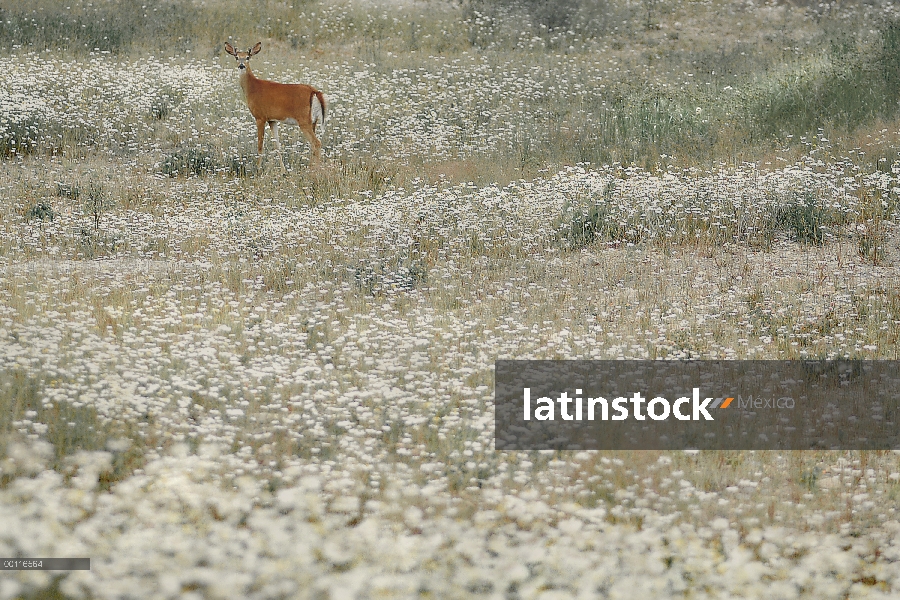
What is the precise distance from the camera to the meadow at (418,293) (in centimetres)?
512

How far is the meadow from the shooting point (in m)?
5.12

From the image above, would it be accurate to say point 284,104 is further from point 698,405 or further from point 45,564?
point 45,564

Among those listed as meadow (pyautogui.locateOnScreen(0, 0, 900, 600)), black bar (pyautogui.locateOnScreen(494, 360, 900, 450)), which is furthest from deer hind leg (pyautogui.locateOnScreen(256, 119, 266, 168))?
black bar (pyautogui.locateOnScreen(494, 360, 900, 450))

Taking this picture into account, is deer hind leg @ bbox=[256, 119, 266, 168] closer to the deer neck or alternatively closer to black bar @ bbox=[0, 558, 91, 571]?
the deer neck

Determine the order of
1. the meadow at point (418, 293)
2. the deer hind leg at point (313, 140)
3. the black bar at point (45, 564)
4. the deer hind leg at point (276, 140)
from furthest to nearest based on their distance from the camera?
the deer hind leg at point (313, 140)
the deer hind leg at point (276, 140)
the meadow at point (418, 293)
the black bar at point (45, 564)

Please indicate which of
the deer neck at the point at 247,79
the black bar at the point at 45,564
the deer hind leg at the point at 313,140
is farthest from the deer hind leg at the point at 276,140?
the black bar at the point at 45,564

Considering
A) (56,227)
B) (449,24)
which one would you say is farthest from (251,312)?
(449,24)

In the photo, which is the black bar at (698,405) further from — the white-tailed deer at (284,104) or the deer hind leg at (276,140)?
the white-tailed deer at (284,104)

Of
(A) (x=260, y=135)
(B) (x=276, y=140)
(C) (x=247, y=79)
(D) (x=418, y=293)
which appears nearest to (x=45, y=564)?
(D) (x=418, y=293)

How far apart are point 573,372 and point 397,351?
1.38 meters

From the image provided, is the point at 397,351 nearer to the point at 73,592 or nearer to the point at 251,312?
the point at 251,312

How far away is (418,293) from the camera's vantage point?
31.8ft

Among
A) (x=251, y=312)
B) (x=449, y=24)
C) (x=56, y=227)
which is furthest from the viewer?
(x=449, y=24)

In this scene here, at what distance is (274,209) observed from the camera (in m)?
12.9
